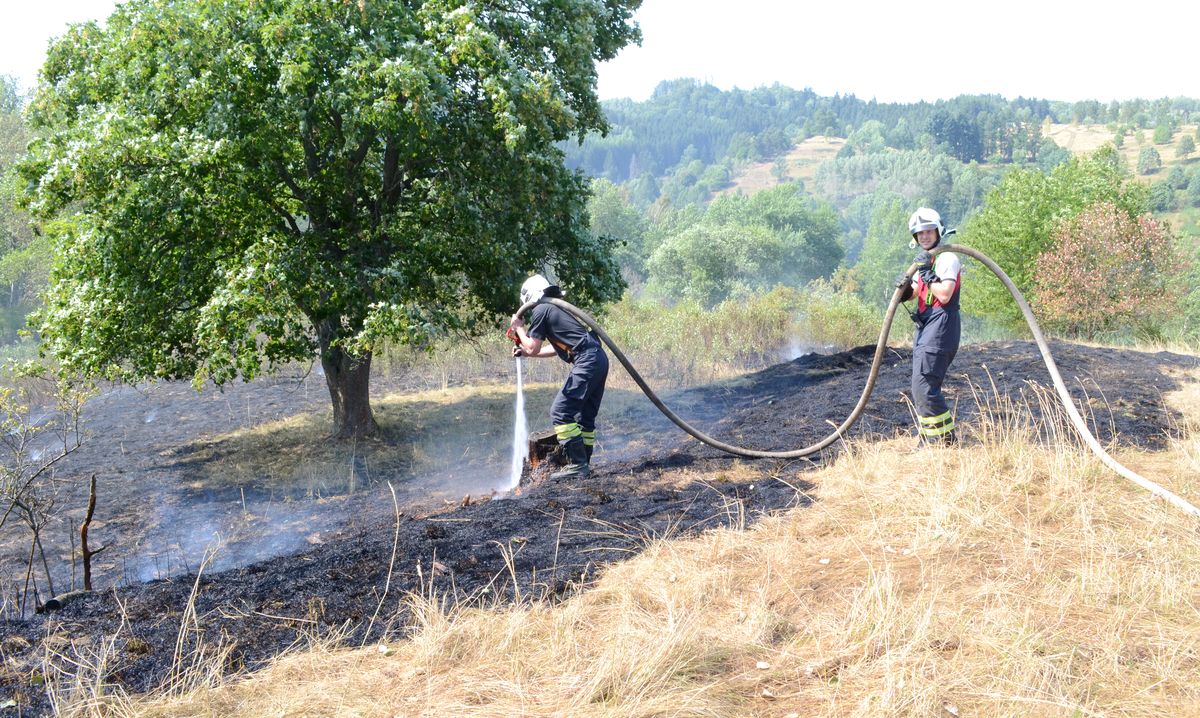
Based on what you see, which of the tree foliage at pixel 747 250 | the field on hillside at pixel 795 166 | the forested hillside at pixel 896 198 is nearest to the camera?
the forested hillside at pixel 896 198

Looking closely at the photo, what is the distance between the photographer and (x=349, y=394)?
39.4 feet

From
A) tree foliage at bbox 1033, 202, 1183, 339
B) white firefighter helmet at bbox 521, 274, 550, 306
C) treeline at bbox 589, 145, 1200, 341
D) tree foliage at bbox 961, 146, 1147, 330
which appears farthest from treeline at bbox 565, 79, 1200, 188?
white firefighter helmet at bbox 521, 274, 550, 306

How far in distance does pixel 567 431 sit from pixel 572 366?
1.82ft

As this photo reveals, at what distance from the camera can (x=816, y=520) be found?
539 centimetres

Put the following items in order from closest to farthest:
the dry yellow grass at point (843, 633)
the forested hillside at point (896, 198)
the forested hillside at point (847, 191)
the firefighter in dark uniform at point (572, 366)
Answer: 1. the dry yellow grass at point (843, 633)
2. the firefighter in dark uniform at point (572, 366)
3. the forested hillside at point (896, 198)
4. the forested hillside at point (847, 191)

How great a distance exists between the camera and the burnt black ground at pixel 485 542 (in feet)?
13.3

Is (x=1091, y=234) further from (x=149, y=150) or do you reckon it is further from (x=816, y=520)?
(x=149, y=150)

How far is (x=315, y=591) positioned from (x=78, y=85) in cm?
898

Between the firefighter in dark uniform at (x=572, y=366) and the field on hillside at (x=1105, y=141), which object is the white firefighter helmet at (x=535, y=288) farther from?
the field on hillside at (x=1105, y=141)

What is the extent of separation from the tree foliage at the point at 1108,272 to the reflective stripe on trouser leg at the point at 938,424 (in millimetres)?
15290

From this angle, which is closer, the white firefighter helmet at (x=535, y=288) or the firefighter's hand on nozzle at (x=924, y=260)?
the firefighter's hand on nozzle at (x=924, y=260)

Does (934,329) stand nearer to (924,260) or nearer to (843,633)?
(924,260)

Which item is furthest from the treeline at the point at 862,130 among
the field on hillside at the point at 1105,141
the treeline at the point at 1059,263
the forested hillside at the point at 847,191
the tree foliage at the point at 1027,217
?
the tree foliage at the point at 1027,217

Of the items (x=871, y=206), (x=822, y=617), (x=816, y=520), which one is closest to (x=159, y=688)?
(x=822, y=617)
